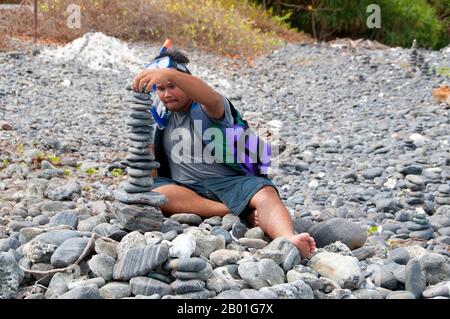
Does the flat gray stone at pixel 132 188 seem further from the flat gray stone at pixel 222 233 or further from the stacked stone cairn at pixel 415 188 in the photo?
the stacked stone cairn at pixel 415 188

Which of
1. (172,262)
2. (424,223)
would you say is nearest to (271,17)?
(424,223)

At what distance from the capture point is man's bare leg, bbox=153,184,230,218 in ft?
13.6

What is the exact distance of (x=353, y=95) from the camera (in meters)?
10.4

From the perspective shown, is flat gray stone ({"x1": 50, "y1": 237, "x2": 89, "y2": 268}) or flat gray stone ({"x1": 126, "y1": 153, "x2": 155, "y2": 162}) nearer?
flat gray stone ({"x1": 50, "y1": 237, "x2": 89, "y2": 268})

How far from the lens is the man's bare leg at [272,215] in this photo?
3641 millimetres

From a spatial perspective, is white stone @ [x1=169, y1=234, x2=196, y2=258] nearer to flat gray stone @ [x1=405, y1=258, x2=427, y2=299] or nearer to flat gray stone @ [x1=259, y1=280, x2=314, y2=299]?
flat gray stone @ [x1=259, y1=280, x2=314, y2=299]

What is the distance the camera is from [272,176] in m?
6.18

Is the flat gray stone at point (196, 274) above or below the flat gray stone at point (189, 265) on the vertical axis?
below

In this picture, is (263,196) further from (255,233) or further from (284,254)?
(284,254)

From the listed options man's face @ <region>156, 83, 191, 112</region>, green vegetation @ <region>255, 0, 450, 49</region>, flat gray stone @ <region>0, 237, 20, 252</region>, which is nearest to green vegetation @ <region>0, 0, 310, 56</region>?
green vegetation @ <region>255, 0, 450, 49</region>

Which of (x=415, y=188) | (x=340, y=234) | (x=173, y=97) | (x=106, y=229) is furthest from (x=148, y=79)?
(x=415, y=188)

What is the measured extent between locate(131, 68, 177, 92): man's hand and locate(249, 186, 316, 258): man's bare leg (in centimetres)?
93

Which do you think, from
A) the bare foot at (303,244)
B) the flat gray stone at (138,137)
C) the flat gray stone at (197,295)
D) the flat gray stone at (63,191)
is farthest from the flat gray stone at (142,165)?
the flat gray stone at (63,191)

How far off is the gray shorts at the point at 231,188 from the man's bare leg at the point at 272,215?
0.04m
